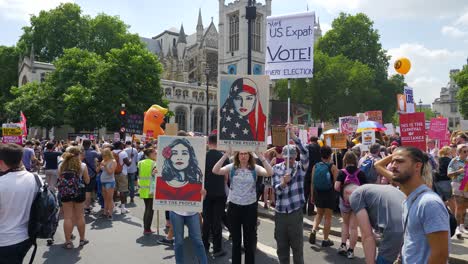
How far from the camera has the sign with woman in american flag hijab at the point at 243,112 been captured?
17.0 feet

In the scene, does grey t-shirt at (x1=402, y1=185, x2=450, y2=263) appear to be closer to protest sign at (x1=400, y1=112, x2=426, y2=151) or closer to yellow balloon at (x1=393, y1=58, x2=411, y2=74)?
protest sign at (x1=400, y1=112, x2=426, y2=151)

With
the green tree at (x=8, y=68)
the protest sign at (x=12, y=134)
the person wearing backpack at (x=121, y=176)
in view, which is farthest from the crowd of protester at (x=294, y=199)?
the green tree at (x=8, y=68)

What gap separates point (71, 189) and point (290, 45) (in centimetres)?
450

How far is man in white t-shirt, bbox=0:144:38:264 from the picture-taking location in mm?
3527

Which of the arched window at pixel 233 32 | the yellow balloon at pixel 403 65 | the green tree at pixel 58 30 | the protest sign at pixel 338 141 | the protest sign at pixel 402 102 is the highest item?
the arched window at pixel 233 32

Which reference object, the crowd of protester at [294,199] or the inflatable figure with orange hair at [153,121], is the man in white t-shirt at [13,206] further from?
the inflatable figure with orange hair at [153,121]

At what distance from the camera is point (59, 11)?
46.8 m

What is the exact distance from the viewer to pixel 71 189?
21.7 ft

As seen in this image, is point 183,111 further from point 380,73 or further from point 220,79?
point 220,79

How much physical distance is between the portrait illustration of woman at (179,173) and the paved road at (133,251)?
1.36m

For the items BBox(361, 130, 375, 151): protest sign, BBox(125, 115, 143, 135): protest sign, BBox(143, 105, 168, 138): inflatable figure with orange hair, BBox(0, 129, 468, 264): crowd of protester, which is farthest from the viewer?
BBox(143, 105, 168, 138): inflatable figure with orange hair

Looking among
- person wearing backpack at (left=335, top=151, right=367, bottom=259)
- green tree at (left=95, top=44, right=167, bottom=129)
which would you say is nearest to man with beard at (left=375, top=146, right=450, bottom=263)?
person wearing backpack at (left=335, top=151, right=367, bottom=259)

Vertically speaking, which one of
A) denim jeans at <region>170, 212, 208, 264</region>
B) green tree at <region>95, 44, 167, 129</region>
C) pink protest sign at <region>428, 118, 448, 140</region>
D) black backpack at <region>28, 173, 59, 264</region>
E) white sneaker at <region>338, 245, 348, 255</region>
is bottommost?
white sneaker at <region>338, 245, 348, 255</region>

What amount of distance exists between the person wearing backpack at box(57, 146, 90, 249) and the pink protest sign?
9524 millimetres
